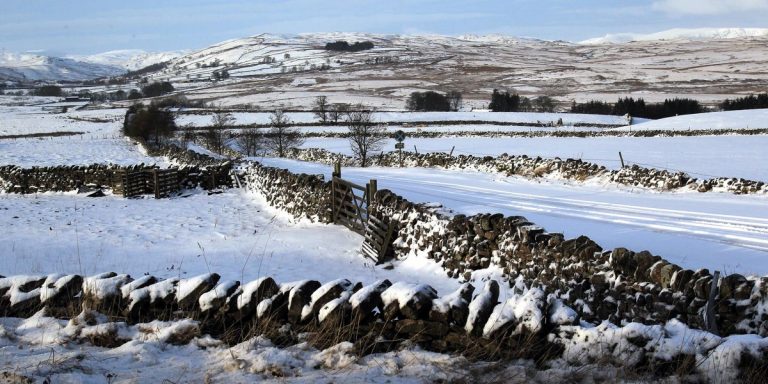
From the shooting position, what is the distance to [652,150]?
33.2 m

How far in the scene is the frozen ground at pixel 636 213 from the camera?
29.3 feet

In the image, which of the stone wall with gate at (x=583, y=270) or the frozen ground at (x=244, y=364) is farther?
the stone wall with gate at (x=583, y=270)

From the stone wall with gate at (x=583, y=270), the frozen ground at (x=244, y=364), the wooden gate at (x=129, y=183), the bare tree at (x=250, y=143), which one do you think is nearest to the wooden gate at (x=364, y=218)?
the stone wall with gate at (x=583, y=270)

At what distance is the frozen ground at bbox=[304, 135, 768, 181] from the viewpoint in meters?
24.4

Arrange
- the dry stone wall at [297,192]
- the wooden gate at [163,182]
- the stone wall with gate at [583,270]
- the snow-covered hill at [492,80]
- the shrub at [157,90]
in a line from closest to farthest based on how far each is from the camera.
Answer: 1. the stone wall with gate at [583,270]
2. the dry stone wall at [297,192]
3. the wooden gate at [163,182]
4. the snow-covered hill at [492,80]
5. the shrub at [157,90]

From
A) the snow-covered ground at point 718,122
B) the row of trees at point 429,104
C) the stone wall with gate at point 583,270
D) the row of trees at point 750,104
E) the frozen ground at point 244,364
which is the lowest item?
the stone wall with gate at point 583,270

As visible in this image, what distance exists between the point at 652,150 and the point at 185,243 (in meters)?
28.1

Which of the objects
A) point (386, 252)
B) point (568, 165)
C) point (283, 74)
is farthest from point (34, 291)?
point (283, 74)

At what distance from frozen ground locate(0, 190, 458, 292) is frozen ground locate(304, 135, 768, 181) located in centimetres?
1516

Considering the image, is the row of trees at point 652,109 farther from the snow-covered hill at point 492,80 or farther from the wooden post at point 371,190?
the wooden post at point 371,190

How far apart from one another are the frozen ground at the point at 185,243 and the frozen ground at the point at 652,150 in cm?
1516

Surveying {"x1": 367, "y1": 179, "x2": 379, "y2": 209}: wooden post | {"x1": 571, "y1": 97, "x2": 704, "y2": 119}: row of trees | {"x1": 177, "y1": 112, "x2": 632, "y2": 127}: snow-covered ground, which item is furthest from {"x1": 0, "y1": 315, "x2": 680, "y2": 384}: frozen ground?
{"x1": 571, "y1": 97, "x2": 704, "y2": 119}: row of trees

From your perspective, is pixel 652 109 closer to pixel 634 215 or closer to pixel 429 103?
pixel 429 103

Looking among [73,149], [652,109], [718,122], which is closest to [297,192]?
[73,149]
